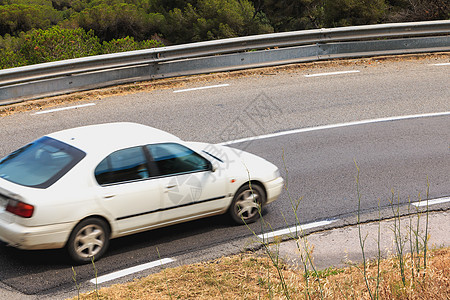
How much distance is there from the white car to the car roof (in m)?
0.01

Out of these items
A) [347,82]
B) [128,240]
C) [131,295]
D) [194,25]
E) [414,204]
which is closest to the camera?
[131,295]

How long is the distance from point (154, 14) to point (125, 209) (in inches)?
951

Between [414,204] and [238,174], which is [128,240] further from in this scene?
[414,204]

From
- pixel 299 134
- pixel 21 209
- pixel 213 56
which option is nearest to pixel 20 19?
pixel 213 56

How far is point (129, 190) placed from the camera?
6949mm

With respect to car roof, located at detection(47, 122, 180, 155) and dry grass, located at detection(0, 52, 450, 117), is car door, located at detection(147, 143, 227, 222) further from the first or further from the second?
dry grass, located at detection(0, 52, 450, 117)

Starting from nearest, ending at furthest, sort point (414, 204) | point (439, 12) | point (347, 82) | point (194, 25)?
1. point (414, 204)
2. point (347, 82)
3. point (439, 12)
4. point (194, 25)

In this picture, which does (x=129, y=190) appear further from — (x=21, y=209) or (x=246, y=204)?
(x=246, y=204)

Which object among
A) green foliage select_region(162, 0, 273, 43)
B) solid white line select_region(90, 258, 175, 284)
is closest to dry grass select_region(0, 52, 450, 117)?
solid white line select_region(90, 258, 175, 284)

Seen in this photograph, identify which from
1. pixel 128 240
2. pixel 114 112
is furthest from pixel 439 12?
pixel 128 240

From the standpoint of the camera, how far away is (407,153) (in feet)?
34.1

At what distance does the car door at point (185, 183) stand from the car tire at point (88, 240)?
32.5 inches

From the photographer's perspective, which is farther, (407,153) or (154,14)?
(154,14)

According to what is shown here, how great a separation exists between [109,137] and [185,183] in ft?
3.76
